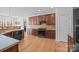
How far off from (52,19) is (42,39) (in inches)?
19.7

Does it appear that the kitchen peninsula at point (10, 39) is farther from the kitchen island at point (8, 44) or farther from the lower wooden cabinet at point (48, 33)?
the lower wooden cabinet at point (48, 33)

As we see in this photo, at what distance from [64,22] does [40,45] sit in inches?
28.8

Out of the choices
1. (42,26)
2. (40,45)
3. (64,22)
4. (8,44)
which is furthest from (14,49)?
(64,22)

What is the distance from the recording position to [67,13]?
2721mm

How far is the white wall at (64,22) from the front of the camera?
8.91 ft

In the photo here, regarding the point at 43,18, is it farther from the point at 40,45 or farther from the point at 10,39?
the point at 10,39

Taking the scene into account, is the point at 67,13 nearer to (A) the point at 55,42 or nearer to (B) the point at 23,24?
(A) the point at 55,42

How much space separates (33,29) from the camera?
2.81m

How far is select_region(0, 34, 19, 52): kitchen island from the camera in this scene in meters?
2.70

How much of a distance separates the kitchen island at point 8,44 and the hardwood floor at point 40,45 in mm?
133
